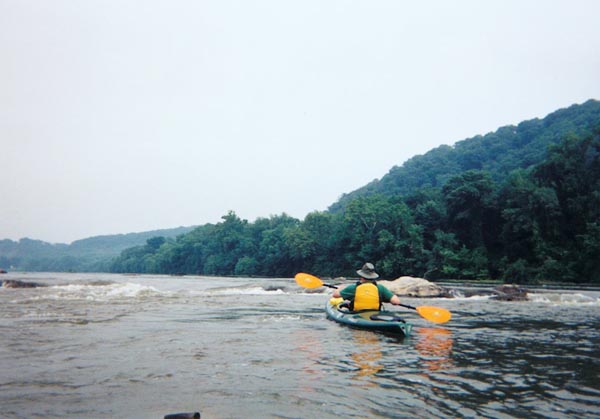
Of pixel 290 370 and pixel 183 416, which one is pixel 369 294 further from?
pixel 183 416

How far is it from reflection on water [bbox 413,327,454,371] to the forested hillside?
106ft

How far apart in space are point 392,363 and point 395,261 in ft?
157

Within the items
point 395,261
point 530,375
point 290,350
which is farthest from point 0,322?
point 395,261

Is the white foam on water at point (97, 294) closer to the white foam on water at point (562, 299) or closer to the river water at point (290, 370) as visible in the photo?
the river water at point (290, 370)

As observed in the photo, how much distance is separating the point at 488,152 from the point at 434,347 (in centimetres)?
9142

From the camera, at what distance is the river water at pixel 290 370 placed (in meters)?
4.79

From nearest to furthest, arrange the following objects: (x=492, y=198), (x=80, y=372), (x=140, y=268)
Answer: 1. (x=80, y=372)
2. (x=492, y=198)
3. (x=140, y=268)

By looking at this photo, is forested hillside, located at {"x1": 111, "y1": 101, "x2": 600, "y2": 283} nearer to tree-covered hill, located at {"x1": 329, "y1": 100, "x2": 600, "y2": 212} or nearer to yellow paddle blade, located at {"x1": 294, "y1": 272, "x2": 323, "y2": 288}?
tree-covered hill, located at {"x1": 329, "y1": 100, "x2": 600, "y2": 212}

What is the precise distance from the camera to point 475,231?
169 ft

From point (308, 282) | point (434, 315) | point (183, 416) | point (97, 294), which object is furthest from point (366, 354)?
point (97, 294)

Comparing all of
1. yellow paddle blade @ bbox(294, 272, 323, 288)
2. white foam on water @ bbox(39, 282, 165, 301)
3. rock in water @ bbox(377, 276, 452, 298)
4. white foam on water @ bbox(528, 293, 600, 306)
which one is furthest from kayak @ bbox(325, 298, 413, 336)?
white foam on water @ bbox(528, 293, 600, 306)

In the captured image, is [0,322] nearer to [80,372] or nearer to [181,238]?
[80,372]

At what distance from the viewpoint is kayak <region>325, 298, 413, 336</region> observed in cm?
971

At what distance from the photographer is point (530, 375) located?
20.6ft
